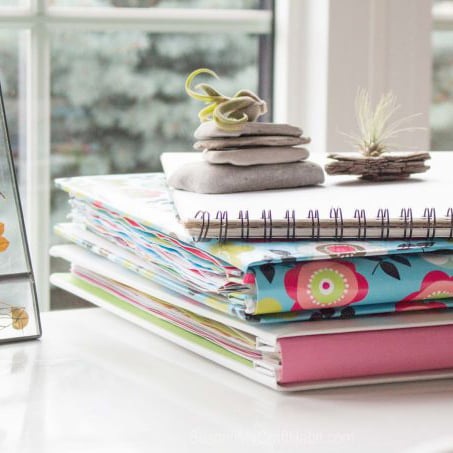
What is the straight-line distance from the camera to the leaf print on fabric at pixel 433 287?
68cm

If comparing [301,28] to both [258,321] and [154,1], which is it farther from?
[258,321]

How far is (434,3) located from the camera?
1.50m

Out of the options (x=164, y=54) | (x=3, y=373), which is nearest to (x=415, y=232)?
(x=3, y=373)

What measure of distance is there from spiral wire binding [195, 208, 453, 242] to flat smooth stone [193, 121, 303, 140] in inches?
6.0

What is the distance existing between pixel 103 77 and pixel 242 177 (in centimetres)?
58

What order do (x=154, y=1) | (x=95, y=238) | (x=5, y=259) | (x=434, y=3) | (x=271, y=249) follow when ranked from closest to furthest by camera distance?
(x=271, y=249), (x=5, y=259), (x=95, y=238), (x=154, y=1), (x=434, y=3)

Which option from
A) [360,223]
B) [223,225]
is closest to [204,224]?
[223,225]

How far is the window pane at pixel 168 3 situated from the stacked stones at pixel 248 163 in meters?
0.52

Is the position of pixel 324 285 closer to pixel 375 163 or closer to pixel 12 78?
pixel 375 163

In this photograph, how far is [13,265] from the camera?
0.80 metres

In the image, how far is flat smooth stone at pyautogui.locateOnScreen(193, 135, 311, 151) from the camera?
2.68 feet

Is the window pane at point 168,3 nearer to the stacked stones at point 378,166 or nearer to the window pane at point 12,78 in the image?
the window pane at point 12,78

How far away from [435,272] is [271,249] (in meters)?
0.13

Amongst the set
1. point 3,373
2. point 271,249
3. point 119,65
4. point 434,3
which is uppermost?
point 434,3
